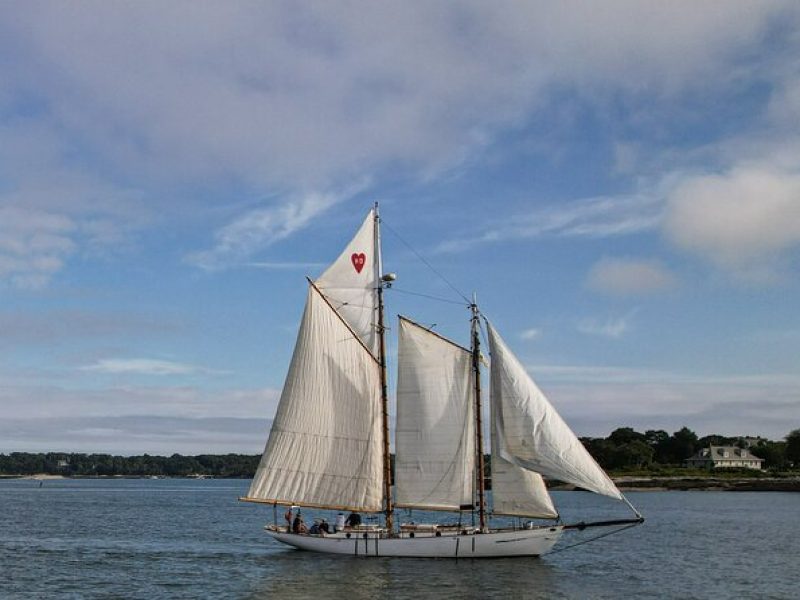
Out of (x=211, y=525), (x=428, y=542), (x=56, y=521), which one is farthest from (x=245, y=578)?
(x=56, y=521)

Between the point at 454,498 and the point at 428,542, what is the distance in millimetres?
3237

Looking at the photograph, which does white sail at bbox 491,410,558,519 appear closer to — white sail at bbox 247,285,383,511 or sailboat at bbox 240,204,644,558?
sailboat at bbox 240,204,644,558

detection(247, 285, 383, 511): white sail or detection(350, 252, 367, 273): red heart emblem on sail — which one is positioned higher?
detection(350, 252, 367, 273): red heart emblem on sail

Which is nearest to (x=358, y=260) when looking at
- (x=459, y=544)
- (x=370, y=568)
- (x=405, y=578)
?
(x=459, y=544)

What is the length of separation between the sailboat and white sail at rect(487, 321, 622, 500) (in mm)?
97

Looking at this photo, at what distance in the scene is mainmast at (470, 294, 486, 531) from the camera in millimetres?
55438

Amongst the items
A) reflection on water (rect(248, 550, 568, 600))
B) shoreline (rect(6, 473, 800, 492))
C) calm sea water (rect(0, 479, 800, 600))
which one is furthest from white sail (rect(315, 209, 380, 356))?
shoreline (rect(6, 473, 800, 492))

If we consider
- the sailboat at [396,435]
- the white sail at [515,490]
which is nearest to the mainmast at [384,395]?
the sailboat at [396,435]

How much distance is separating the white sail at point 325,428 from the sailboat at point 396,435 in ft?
0.21

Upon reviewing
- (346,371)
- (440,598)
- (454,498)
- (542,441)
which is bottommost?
(440,598)

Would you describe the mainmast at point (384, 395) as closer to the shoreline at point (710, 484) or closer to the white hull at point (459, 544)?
the white hull at point (459, 544)

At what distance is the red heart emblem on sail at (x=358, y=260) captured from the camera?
195 feet

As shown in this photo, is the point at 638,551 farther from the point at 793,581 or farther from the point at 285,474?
the point at 285,474

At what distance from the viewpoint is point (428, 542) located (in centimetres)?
5403
